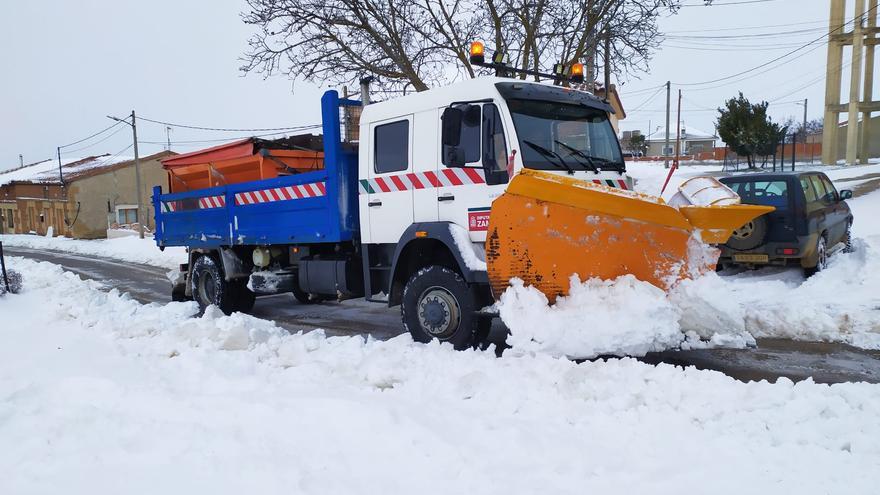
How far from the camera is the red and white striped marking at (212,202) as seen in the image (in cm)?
852

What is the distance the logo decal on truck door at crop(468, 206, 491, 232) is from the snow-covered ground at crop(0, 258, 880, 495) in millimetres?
1136

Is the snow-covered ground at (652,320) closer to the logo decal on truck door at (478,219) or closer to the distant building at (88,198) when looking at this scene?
the logo decal on truck door at (478,219)

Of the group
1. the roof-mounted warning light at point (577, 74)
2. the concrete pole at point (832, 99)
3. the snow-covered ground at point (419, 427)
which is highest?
the concrete pole at point (832, 99)

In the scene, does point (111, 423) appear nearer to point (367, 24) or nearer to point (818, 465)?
point (818, 465)

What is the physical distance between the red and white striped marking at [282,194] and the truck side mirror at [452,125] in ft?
6.17

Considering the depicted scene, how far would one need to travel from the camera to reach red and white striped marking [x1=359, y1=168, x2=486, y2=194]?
215 inches

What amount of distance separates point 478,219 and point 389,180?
1.25 meters

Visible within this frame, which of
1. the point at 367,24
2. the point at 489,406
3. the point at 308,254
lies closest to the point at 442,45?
the point at 367,24

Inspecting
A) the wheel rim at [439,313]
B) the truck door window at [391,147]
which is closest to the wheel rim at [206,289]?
the truck door window at [391,147]

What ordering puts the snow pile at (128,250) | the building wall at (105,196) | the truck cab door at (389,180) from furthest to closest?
the building wall at (105,196) < the snow pile at (128,250) < the truck cab door at (389,180)

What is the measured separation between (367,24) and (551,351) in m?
11.4

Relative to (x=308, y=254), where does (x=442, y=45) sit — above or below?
above

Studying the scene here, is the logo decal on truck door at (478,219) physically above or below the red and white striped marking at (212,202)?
below

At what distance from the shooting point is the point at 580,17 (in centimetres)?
1412
